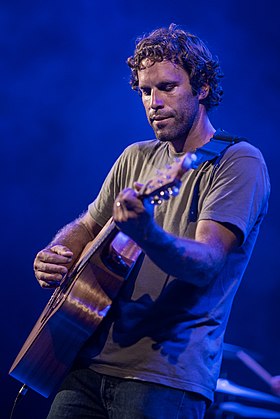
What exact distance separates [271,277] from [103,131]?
7.30ft

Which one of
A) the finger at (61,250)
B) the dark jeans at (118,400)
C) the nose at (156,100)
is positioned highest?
the nose at (156,100)

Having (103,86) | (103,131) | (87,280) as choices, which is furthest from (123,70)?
(87,280)

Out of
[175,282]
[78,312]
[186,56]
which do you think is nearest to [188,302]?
[175,282]

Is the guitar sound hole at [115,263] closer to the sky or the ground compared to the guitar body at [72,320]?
closer to the sky

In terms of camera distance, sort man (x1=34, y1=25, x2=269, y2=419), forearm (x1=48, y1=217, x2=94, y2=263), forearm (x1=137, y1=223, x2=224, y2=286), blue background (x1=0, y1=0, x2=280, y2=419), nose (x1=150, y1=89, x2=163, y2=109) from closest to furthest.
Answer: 1. forearm (x1=137, y1=223, x2=224, y2=286)
2. man (x1=34, y1=25, x2=269, y2=419)
3. nose (x1=150, y1=89, x2=163, y2=109)
4. forearm (x1=48, y1=217, x2=94, y2=263)
5. blue background (x1=0, y1=0, x2=280, y2=419)

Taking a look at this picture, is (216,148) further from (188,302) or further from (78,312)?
(78,312)

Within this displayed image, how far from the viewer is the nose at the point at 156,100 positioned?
2.84m

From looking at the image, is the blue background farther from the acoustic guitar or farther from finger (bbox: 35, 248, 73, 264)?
the acoustic guitar

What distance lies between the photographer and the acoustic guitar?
250 centimetres

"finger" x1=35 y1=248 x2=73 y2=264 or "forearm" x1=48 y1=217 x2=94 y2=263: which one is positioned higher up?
"forearm" x1=48 y1=217 x2=94 y2=263

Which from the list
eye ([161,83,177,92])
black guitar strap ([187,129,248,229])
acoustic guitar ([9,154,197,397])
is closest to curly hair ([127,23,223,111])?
eye ([161,83,177,92])

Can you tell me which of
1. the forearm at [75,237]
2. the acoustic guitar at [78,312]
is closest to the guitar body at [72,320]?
the acoustic guitar at [78,312]

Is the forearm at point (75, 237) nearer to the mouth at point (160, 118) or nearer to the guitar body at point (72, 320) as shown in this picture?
the guitar body at point (72, 320)

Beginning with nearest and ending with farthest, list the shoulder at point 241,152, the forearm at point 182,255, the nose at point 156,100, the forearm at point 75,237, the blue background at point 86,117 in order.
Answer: the forearm at point 182,255
the shoulder at point 241,152
the nose at point 156,100
the forearm at point 75,237
the blue background at point 86,117
